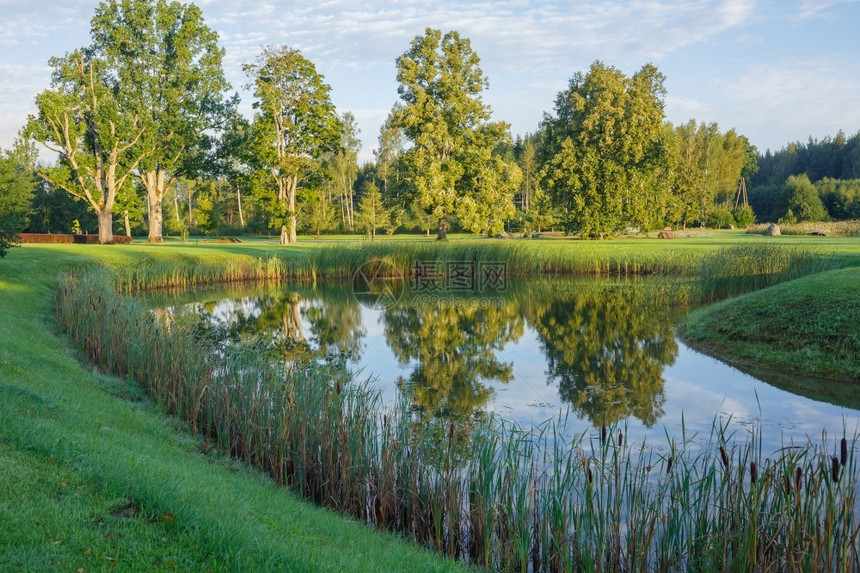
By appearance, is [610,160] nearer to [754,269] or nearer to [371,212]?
[754,269]

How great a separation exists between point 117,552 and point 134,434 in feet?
7.71

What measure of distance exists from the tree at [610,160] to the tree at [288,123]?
12902mm

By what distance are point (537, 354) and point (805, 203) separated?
48264 mm

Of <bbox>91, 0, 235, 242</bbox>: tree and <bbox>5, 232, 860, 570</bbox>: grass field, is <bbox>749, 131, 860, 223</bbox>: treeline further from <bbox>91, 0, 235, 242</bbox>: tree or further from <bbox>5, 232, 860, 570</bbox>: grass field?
<bbox>5, 232, 860, 570</bbox>: grass field

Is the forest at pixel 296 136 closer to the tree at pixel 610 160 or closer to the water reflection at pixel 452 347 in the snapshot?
the tree at pixel 610 160

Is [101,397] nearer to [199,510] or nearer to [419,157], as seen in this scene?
[199,510]

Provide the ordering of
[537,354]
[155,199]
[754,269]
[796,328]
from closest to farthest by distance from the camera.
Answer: [796,328] → [537,354] → [754,269] → [155,199]

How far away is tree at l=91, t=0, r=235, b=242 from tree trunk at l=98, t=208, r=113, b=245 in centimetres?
239

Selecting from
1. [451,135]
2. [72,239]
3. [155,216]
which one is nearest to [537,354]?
[451,135]

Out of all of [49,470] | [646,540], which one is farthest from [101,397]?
[646,540]

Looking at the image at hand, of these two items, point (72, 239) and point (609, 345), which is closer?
point (609, 345)

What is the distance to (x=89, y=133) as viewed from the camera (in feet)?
111

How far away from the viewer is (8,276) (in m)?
14.4

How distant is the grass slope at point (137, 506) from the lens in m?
3.04
